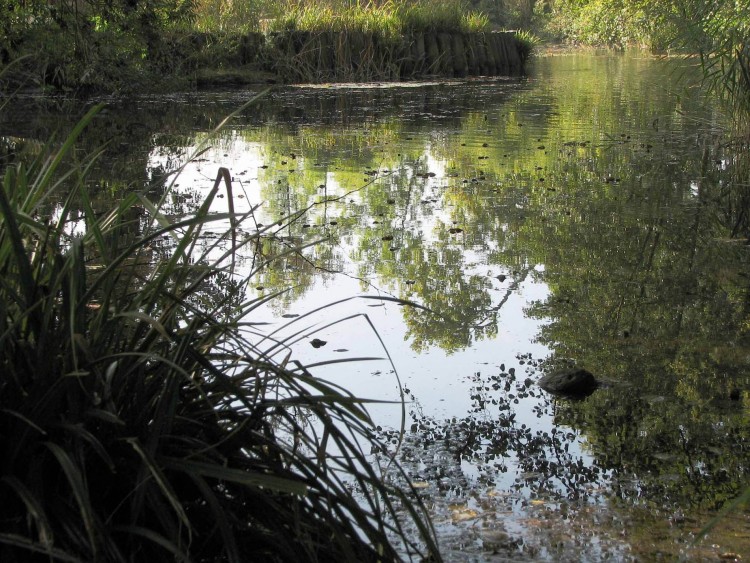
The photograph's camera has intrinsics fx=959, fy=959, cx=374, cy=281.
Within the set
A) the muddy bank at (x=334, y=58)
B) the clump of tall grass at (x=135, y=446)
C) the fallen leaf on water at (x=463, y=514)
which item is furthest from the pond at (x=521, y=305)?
the muddy bank at (x=334, y=58)

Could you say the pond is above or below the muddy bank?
below

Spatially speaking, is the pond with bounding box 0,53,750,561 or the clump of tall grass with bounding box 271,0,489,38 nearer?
the pond with bounding box 0,53,750,561

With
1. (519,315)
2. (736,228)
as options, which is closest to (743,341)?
(519,315)

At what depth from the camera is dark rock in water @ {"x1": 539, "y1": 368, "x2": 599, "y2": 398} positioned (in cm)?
341

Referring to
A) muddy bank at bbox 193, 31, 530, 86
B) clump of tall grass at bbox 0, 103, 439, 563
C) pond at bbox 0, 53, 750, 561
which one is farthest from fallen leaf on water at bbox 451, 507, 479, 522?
muddy bank at bbox 193, 31, 530, 86

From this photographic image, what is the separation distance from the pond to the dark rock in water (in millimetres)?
57

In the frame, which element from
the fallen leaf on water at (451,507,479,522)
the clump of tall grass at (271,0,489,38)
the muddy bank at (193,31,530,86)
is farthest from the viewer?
the clump of tall grass at (271,0,489,38)

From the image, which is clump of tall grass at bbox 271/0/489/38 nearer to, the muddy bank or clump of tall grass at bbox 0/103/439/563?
the muddy bank

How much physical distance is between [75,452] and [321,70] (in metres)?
18.6

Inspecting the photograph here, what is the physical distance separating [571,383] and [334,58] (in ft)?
56.5

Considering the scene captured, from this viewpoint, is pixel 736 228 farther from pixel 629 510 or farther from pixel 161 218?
pixel 161 218

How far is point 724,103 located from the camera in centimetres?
738

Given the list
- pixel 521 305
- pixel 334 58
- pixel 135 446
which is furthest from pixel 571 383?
pixel 334 58

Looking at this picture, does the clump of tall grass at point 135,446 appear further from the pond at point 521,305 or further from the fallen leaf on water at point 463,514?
the fallen leaf on water at point 463,514
